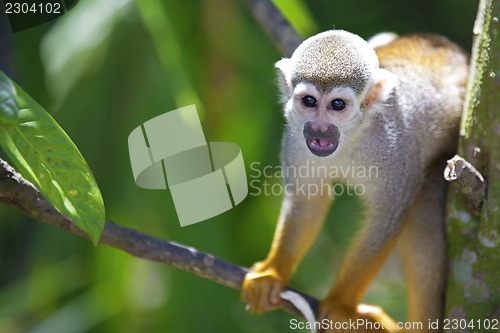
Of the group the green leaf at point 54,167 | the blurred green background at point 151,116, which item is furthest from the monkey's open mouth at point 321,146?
the blurred green background at point 151,116

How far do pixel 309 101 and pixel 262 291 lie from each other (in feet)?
3.58

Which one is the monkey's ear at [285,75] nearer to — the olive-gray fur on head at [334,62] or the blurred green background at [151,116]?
the olive-gray fur on head at [334,62]

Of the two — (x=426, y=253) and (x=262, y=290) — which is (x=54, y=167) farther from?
(x=426, y=253)

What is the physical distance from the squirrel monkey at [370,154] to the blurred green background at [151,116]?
5.30 feet

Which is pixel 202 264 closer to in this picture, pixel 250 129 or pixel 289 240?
pixel 289 240

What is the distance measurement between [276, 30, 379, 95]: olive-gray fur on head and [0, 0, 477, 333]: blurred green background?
6.62 ft

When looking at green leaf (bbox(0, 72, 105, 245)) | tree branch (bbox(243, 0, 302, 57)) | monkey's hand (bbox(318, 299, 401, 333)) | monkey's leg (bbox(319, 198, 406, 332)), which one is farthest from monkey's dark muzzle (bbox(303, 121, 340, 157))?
green leaf (bbox(0, 72, 105, 245))

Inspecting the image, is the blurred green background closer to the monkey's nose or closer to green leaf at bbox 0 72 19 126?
the monkey's nose

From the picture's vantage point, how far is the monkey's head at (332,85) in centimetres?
343

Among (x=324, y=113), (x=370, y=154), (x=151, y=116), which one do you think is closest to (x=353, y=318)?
(x=370, y=154)

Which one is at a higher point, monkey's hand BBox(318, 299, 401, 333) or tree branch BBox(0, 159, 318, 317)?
tree branch BBox(0, 159, 318, 317)

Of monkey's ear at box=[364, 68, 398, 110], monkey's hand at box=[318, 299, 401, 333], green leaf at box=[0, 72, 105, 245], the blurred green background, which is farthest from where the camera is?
the blurred green background

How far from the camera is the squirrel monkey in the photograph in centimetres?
348

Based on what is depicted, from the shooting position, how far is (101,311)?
6.31m
